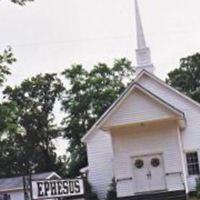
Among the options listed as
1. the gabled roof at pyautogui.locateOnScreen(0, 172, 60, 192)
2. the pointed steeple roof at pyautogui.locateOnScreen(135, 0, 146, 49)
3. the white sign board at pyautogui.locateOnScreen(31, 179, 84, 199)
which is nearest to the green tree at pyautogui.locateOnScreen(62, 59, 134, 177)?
the gabled roof at pyautogui.locateOnScreen(0, 172, 60, 192)

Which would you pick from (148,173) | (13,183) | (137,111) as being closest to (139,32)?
(137,111)

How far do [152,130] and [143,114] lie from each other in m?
1.23

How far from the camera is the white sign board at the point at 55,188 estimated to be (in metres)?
11.2

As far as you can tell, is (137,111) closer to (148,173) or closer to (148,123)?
(148,123)

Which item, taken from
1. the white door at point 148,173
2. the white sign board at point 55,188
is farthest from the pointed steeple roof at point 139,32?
the white sign board at point 55,188

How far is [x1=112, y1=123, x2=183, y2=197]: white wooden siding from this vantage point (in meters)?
34.2

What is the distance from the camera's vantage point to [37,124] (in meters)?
68.6

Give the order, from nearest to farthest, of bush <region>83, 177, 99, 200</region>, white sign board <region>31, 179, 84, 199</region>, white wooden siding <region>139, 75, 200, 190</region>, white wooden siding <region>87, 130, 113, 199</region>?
white sign board <region>31, 179, 84, 199</region> < white wooden siding <region>139, 75, 200, 190</region> < bush <region>83, 177, 99, 200</region> < white wooden siding <region>87, 130, 113, 199</region>

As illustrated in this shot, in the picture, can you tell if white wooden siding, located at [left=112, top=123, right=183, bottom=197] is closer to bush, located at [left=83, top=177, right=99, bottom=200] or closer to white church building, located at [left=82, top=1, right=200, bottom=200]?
white church building, located at [left=82, top=1, right=200, bottom=200]

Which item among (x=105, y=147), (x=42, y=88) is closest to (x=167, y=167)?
(x=105, y=147)

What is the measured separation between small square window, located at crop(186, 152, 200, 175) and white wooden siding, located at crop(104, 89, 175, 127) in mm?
4144

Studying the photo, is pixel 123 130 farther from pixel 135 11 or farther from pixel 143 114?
pixel 135 11

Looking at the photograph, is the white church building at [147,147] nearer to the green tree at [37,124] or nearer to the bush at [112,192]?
the bush at [112,192]

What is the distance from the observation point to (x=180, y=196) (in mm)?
32031
